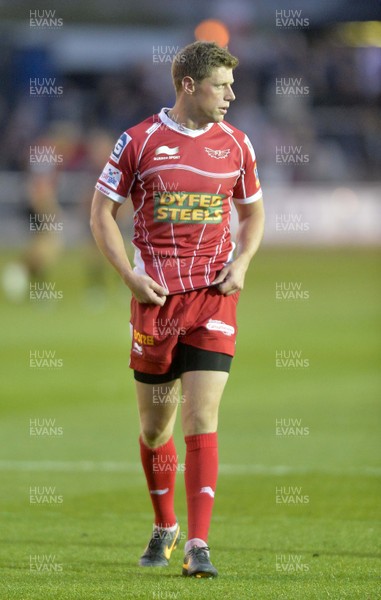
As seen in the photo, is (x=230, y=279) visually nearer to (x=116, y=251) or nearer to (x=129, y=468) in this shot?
(x=116, y=251)

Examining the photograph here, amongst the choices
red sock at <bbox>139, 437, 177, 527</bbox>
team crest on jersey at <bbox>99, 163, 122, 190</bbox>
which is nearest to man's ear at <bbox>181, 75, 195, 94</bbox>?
team crest on jersey at <bbox>99, 163, 122, 190</bbox>

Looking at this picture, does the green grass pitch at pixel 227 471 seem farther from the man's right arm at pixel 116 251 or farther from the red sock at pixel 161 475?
the man's right arm at pixel 116 251

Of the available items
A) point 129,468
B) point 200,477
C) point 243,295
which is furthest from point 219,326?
point 243,295

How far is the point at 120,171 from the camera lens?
675 centimetres

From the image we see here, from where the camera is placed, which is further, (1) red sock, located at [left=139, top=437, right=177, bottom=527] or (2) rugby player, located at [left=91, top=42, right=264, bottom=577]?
(1) red sock, located at [left=139, top=437, right=177, bottom=527]

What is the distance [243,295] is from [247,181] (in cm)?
2017

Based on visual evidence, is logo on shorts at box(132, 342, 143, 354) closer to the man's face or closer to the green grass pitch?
the green grass pitch

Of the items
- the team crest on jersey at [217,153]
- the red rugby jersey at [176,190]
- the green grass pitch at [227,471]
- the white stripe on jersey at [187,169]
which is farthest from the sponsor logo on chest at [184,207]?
the green grass pitch at [227,471]

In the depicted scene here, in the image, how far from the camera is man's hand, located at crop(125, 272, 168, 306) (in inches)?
262

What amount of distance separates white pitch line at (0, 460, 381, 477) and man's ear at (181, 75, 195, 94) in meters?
4.27

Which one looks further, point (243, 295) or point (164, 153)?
point (243, 295)

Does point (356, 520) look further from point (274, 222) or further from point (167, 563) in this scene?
point (274, 222)

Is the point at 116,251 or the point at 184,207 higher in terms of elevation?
the point at 184,207

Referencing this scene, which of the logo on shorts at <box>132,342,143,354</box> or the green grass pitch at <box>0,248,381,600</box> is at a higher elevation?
the logo on shorts at <box>132,342,143,354</box>
